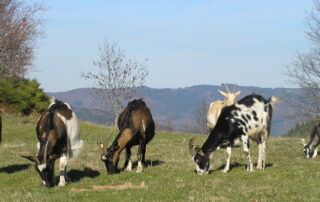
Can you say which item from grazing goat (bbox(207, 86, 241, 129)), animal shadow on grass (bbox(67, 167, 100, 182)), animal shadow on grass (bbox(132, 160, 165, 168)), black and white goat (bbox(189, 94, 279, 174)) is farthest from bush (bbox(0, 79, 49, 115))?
black and white goat (bbox(189, 94, 279, 174))

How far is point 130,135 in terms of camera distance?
18531 mm

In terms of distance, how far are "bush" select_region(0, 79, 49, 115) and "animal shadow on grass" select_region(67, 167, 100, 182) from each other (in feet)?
87.7

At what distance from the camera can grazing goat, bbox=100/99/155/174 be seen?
1811 centimetres

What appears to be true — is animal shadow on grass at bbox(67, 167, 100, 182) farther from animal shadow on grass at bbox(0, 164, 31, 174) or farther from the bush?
the bush

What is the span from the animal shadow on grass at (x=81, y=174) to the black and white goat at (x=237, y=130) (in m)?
3.27

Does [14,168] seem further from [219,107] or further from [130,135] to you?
[219,107]

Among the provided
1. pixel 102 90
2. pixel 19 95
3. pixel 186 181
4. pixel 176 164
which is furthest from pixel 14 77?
pixel 186 181

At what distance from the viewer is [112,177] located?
17.3 metres

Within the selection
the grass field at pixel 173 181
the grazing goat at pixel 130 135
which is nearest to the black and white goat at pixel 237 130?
the grass field at pixel 173 181

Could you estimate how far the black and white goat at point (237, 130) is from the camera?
17328mm

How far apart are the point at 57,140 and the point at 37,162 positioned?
952 mm

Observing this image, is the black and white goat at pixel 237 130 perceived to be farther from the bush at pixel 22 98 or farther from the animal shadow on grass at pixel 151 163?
the bush at pixel 22 98

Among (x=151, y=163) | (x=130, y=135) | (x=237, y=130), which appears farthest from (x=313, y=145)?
(x=130, y=135)

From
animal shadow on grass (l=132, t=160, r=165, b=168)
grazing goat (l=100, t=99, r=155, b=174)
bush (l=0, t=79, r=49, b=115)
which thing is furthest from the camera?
bush (l=0, t=79, r=49, b=115)
